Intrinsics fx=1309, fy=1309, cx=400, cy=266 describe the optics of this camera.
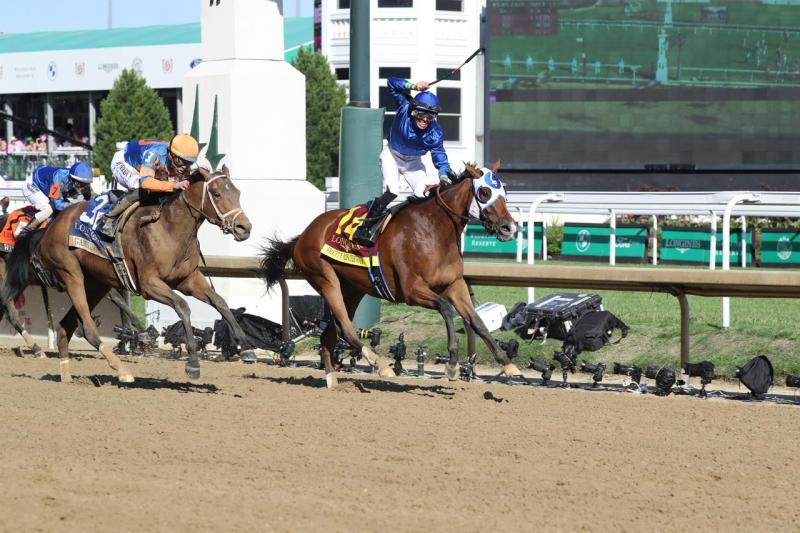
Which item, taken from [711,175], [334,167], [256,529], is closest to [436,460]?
[256,529]

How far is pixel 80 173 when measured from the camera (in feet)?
34.2

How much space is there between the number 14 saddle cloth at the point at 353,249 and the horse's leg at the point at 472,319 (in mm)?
441

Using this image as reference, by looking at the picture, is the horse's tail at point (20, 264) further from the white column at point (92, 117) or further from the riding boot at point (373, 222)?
the white column at point (92, 117)

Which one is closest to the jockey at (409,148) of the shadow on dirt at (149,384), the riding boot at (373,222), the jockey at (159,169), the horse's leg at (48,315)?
the riding boot at (373,222)

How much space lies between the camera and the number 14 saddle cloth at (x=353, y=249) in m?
8.50

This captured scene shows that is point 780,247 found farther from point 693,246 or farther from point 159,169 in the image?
point 159,169

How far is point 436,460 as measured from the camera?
5898mm

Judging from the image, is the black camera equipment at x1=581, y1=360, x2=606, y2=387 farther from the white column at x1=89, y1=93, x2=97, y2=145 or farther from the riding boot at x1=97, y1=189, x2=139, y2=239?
the white column at x1=89, y1=93, x2=97, y2=145

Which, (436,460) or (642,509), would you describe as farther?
(436,460)

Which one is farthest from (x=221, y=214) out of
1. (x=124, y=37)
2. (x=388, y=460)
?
(x=124, y=37)

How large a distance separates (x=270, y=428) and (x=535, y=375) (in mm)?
3384

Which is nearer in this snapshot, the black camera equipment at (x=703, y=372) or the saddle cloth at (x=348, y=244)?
the black camera equipment at (x=703, y=372)

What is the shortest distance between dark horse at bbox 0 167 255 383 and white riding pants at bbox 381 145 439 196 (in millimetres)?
1155

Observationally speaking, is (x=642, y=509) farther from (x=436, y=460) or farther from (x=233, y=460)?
(x=233, y=460)
